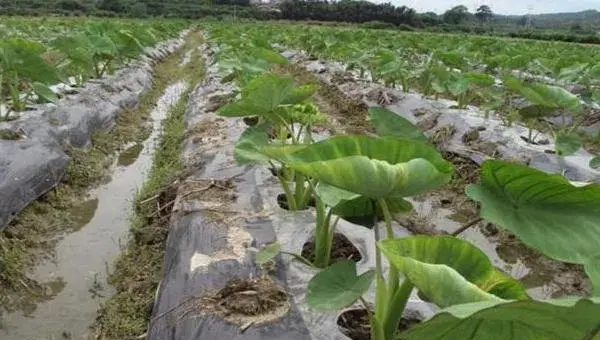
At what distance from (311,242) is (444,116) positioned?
3.89 meters

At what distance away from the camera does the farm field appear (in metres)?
1.56

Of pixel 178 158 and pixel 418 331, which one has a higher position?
pixel 418 331

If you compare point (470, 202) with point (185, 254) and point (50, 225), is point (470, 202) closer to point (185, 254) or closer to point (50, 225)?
→ point (185, 254)

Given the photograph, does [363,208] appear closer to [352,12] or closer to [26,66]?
[26,66]

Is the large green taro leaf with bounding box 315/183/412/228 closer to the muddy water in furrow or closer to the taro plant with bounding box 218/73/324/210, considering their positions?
the taro plant with bounding box 218/73/324/210

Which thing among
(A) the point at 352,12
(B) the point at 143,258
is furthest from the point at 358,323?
(A) the point at 352,12

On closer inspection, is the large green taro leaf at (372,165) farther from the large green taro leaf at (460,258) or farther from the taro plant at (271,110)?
the taro plant at (271,110)

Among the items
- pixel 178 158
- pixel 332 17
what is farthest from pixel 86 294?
pixel 332 17

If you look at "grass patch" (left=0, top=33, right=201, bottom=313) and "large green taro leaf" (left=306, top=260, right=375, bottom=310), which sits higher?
"large green taro leaf" (left=306, top=260, right=375, bottom=310)

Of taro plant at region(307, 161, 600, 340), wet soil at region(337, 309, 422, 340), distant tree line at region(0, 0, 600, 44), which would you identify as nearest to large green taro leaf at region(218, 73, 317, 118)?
wet soil at region(337, 309, 422, 340)

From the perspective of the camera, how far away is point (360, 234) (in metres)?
3.31

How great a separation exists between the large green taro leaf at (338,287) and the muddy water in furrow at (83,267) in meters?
1.43

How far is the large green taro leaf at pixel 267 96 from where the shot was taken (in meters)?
2.96

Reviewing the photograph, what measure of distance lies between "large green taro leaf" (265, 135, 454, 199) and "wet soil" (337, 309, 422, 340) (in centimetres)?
85
